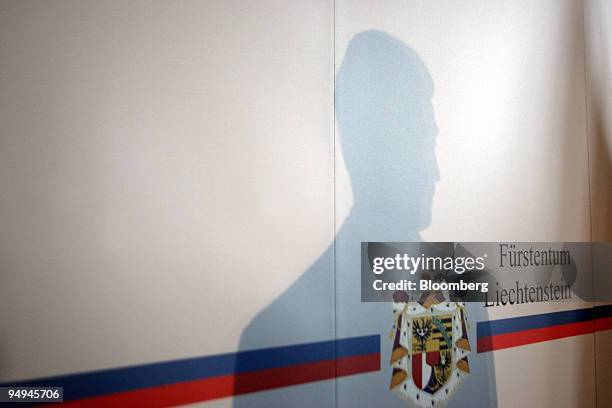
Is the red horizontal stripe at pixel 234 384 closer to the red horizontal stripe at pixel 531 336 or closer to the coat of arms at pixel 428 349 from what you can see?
the coat of arms at pixel 428 349

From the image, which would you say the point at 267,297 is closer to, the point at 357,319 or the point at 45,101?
the point at 357,319

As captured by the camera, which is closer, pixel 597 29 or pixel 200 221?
pixel 200 221

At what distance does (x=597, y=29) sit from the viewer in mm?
2359

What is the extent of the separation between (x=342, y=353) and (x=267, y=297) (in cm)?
34

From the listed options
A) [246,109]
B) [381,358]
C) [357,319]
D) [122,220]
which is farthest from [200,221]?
[381,358]

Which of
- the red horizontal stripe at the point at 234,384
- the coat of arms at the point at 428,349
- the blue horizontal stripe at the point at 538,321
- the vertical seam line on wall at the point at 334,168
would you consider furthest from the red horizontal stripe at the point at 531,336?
the vertical seam line on wall at the point at 334,168

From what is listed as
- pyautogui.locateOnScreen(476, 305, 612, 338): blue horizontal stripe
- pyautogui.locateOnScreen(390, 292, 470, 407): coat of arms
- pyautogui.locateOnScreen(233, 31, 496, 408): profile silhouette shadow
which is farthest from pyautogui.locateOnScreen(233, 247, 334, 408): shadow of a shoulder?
pyautogui.locateOnScreen(476, 305, 612, 338): blue horizontal stripe

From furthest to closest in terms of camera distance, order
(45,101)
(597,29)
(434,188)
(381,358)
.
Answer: (597,29), (434,188), (381,358), (45,101)

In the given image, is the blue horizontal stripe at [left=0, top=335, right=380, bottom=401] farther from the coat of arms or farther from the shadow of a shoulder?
the coat of arms

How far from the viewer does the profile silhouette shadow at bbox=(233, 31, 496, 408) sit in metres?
1.51

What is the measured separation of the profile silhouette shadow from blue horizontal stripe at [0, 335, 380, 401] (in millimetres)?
29

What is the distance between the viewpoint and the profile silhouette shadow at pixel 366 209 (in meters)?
1.51

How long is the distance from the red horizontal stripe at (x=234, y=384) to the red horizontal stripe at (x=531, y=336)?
0.53 metres

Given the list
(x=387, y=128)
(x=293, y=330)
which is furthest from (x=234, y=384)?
(x=387, y=128)
